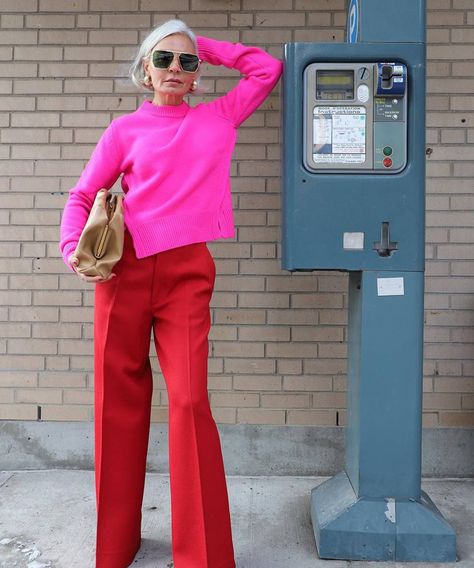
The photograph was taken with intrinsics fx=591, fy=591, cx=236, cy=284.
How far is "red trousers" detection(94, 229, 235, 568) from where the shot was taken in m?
2.18

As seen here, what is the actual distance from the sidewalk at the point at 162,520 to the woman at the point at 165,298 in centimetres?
25

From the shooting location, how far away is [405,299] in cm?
239

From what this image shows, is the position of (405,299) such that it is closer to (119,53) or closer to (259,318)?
(259,318)

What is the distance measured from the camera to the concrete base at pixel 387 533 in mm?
2373

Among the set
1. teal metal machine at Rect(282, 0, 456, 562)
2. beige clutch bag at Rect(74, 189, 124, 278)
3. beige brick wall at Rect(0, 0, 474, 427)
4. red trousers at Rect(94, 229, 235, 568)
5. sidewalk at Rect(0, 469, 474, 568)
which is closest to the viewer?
beige clutch bag at Rect(74, 189, 124, 278)

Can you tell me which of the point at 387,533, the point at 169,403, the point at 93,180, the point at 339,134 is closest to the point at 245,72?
the point at 339,134

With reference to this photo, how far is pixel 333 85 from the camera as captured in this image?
92.6 inches

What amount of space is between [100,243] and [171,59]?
76 cm

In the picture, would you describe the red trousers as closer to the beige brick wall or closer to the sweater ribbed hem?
the sweater ribbed hem

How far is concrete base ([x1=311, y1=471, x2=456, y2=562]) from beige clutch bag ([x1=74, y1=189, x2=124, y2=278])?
138 cm

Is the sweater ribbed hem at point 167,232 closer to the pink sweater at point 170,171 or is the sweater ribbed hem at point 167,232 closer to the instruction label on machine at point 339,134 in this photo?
the pink sweater at point 170,171

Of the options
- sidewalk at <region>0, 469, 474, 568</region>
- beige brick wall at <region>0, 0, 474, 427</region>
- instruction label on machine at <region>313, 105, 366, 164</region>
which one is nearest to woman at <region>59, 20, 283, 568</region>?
sidewalk at <region>0, 469, 474, 568</region>

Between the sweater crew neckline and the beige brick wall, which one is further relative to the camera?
the beige brick wall

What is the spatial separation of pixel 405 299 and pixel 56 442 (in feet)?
6.91
